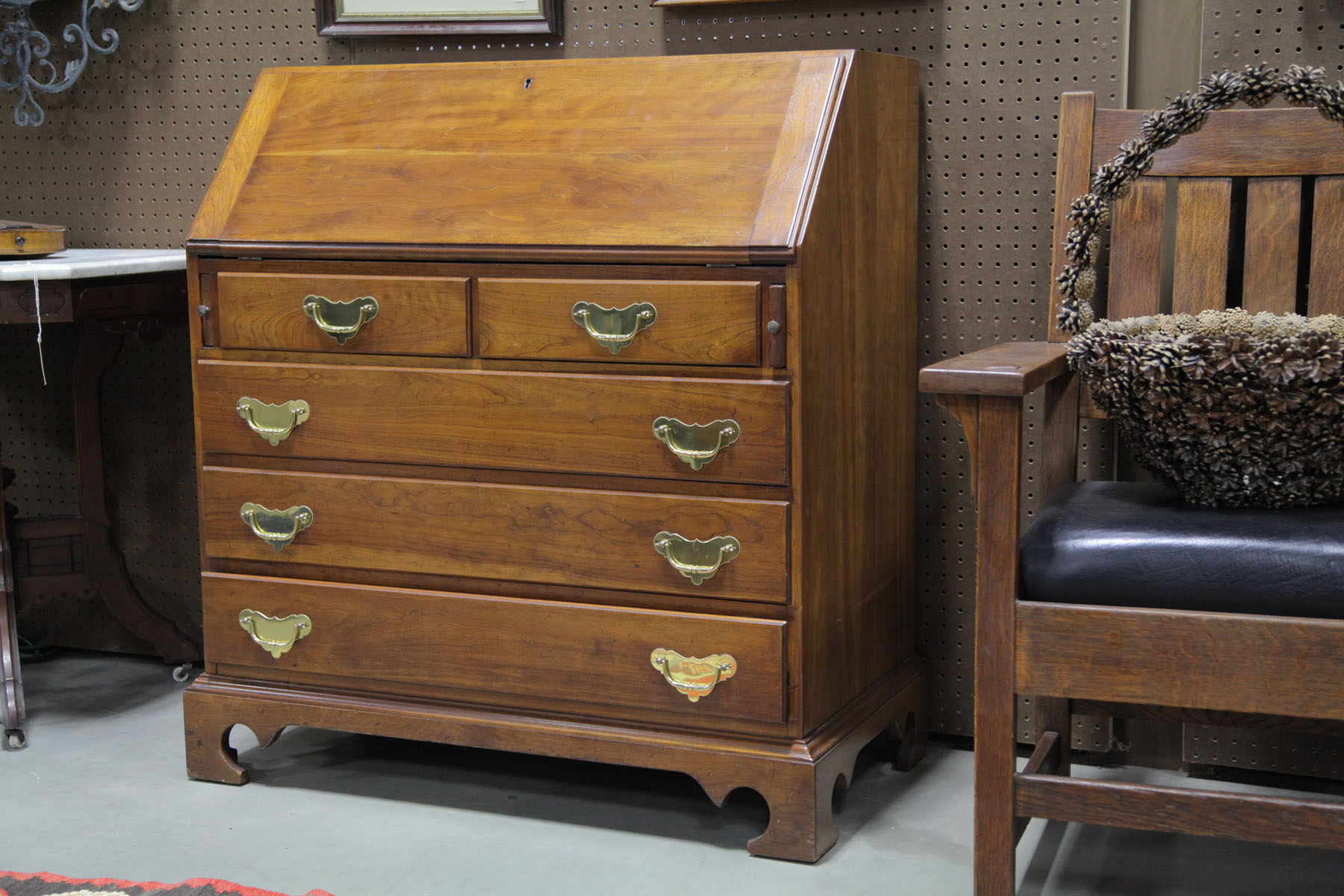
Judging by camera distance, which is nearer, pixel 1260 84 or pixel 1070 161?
pixel 1260 84

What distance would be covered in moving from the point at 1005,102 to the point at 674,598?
3.61 ft

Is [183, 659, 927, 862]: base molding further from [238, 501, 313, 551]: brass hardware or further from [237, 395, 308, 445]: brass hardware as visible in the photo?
[237, 395, 308, 445]: brass hardware

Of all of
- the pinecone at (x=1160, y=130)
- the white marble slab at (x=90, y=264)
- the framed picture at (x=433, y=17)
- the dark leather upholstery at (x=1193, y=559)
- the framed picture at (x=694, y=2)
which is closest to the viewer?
the dark leather upholstery at (x=1193, y=559)

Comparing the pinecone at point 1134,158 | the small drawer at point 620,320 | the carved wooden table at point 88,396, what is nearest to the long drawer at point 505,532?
the small drawer at point 620,320

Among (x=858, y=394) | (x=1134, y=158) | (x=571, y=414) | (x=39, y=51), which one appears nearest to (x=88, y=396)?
(x=39, y=51)

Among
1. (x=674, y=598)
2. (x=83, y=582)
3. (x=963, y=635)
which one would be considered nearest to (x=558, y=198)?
(x=674, y=598)

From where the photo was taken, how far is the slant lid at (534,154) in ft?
7.05

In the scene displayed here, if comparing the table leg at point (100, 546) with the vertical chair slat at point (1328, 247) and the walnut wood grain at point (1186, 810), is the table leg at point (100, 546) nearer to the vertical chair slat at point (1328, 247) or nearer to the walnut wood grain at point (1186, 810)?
the walnut wood grain at point (1186, 810)

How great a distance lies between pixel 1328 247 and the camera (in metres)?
2.21

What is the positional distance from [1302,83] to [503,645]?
1.48m

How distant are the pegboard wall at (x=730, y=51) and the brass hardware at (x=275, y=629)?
862 millimetres

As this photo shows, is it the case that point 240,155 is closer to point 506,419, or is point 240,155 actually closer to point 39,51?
point 506,419

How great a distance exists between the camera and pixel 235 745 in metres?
2.71

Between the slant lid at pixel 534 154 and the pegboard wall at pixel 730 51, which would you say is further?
the pegboard wall at pixel 730 51
